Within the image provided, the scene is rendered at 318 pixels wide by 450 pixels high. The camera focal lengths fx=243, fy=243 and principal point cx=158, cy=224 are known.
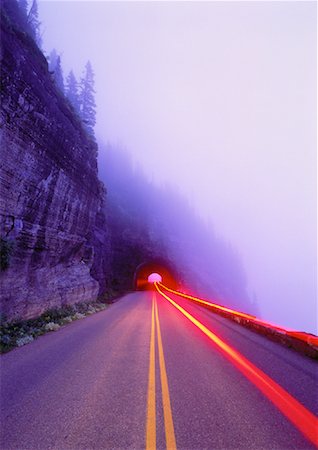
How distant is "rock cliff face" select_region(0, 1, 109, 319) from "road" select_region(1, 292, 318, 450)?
5.15 meters

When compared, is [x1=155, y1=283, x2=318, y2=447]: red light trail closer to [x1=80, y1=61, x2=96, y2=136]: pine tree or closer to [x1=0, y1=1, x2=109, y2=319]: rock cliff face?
[x1=0, y1=1, x2=109, y2=319]: rock cliff face

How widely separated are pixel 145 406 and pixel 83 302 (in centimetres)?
1688

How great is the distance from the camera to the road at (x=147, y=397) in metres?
3.62

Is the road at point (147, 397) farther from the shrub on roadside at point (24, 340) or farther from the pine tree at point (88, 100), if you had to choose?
the pine tree at point (88, 100)

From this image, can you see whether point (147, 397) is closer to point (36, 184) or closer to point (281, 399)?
point (281, 399)

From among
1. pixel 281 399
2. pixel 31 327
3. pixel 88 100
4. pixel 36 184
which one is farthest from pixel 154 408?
pixel 88 100

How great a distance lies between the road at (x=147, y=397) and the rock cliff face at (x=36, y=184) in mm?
5152

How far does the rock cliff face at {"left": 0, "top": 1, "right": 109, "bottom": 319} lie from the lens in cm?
1062

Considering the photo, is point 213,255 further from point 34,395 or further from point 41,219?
point 34,395

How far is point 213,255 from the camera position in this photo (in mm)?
91500

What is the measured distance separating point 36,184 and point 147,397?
11.5 metres

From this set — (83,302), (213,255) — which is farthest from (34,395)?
(213,255)

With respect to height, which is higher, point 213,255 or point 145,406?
point 213,255

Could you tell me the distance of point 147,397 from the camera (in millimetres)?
4824
